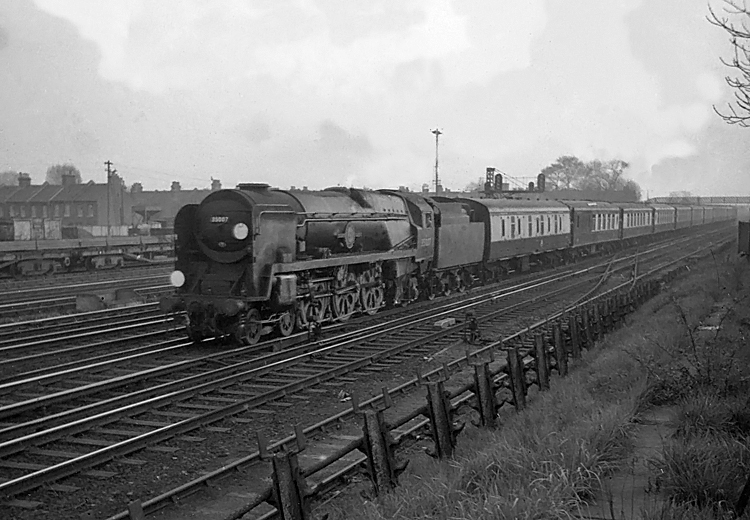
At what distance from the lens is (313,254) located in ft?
52.1

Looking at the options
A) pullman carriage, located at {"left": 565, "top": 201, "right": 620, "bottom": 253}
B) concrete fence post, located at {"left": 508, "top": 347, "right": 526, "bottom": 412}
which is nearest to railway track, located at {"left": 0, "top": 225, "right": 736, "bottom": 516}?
concrete fence post, located at {"left": 508, "top": 347, "right": 526, "bottom": 412}

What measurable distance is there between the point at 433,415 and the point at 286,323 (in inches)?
319

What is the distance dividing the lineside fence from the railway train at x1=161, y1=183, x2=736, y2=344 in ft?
12.5

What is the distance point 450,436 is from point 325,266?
28.4 ft

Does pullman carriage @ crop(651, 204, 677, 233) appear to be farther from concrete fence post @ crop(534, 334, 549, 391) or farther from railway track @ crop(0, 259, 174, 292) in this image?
concrete fence post @ crop(534, 334, 549, 391)

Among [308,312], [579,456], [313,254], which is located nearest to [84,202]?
[313,254]

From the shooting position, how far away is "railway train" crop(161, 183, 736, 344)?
1391 cm

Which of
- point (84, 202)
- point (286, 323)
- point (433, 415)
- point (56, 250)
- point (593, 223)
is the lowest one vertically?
point (286, 323)

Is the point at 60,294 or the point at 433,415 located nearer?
the point at 433,415

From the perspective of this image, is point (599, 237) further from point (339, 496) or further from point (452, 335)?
point (339, 496)

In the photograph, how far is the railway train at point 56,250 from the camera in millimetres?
29703

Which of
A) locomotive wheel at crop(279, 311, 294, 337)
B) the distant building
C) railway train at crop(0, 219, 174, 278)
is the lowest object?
locomotive wheel at crop(279, 311, 294, 337)

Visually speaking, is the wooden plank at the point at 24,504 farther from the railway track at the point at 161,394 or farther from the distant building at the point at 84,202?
the distant building at the point at 84,202

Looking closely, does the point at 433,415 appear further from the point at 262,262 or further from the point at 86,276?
the point at 86,276
